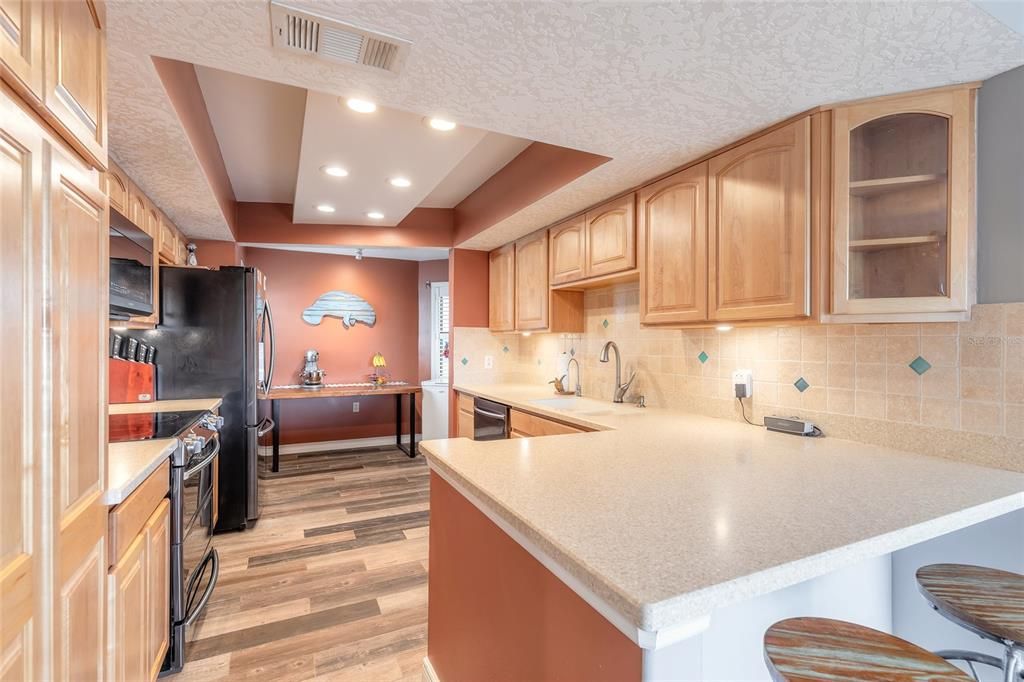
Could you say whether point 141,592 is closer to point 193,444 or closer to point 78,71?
point 193,444

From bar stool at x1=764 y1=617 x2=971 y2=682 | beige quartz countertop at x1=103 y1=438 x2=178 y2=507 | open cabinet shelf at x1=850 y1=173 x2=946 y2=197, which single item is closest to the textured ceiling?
open cabinet shelf at x1=850 y1=173 x2=946 y2=197

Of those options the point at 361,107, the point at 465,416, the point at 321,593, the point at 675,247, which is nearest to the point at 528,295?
the point at 465,416

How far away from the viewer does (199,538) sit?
2100 millimetres

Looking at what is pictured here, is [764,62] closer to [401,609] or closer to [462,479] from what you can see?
[462,479]

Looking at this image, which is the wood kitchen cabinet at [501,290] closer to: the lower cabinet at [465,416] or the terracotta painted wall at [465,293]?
the terracotta painted wall at [465,293]

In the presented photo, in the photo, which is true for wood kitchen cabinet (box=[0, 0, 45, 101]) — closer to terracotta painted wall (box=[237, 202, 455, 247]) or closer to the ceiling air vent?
the ceiling air vent

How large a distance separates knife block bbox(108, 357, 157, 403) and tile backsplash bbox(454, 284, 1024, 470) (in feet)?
9.63

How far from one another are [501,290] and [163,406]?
2.53 meters

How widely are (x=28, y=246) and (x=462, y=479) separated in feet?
3.31

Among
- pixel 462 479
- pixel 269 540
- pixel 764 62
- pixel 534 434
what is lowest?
pixel 269 540

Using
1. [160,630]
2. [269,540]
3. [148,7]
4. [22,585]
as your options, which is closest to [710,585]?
[22,585]

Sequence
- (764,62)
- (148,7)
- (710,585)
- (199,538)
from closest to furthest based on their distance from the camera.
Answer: (710,585), (148,7), (764,62), (199,538)

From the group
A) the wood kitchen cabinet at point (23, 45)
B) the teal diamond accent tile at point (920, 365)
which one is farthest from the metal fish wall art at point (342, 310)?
the teal diamond accent tile at point (920, 365)

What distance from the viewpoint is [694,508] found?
1.04 metres
